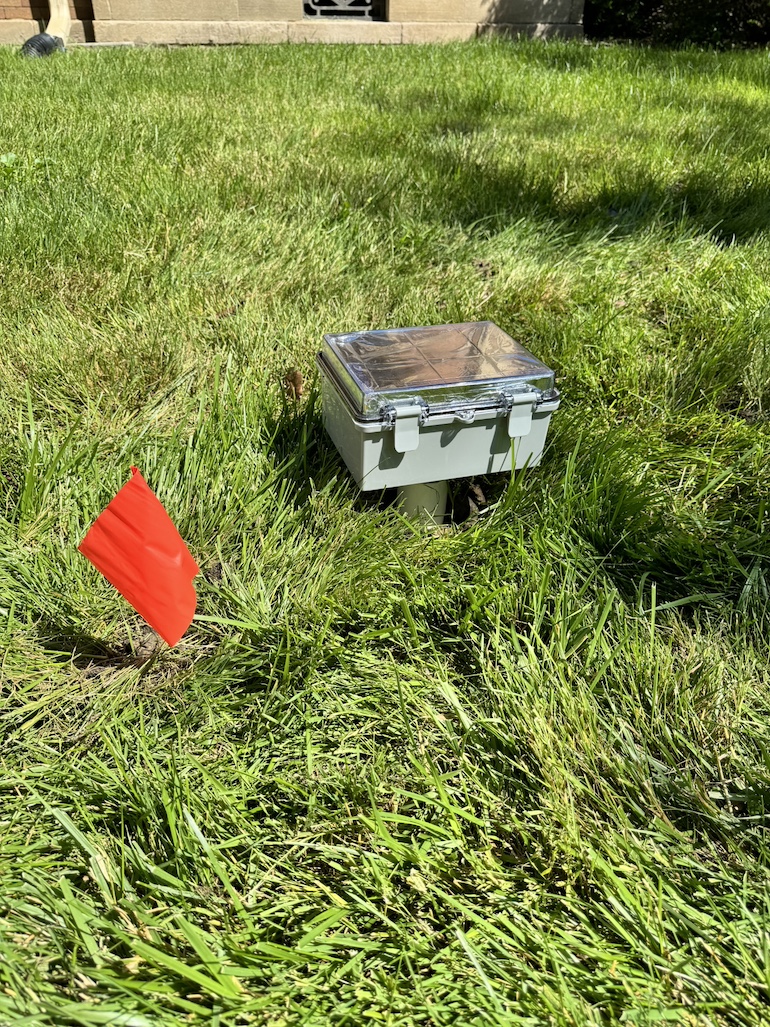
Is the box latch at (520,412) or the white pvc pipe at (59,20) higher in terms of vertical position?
the white pvc pipe at (59,20)

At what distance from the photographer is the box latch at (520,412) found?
5.05 ft

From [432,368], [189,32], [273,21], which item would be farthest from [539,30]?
[432,368]

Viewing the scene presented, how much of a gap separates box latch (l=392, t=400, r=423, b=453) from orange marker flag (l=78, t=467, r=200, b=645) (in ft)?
1.50

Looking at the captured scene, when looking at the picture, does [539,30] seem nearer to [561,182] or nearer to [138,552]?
[561,182]

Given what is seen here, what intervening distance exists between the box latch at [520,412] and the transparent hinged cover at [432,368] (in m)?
Result: 0.02

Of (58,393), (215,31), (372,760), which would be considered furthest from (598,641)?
(215,31)

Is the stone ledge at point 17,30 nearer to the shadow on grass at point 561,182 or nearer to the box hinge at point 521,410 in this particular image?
the shadow on grass at point 561,182

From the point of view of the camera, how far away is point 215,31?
754 centimetres

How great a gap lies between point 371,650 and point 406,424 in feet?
1.39

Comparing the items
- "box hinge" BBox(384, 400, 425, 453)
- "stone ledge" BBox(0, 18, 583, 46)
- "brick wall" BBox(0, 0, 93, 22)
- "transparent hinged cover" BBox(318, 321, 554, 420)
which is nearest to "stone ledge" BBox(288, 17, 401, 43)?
"stone ledge" BBox(0, 18, 583, 46)

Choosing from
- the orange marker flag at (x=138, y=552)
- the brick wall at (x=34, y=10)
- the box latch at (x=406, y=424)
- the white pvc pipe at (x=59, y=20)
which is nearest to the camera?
the orange marker flag at (x=138, y=552)

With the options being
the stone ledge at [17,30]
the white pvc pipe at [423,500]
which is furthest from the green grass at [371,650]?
the stone ledge at [17,30]

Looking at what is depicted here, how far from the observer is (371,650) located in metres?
1.45

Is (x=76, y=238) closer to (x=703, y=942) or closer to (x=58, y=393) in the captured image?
(x=58, y=393)
